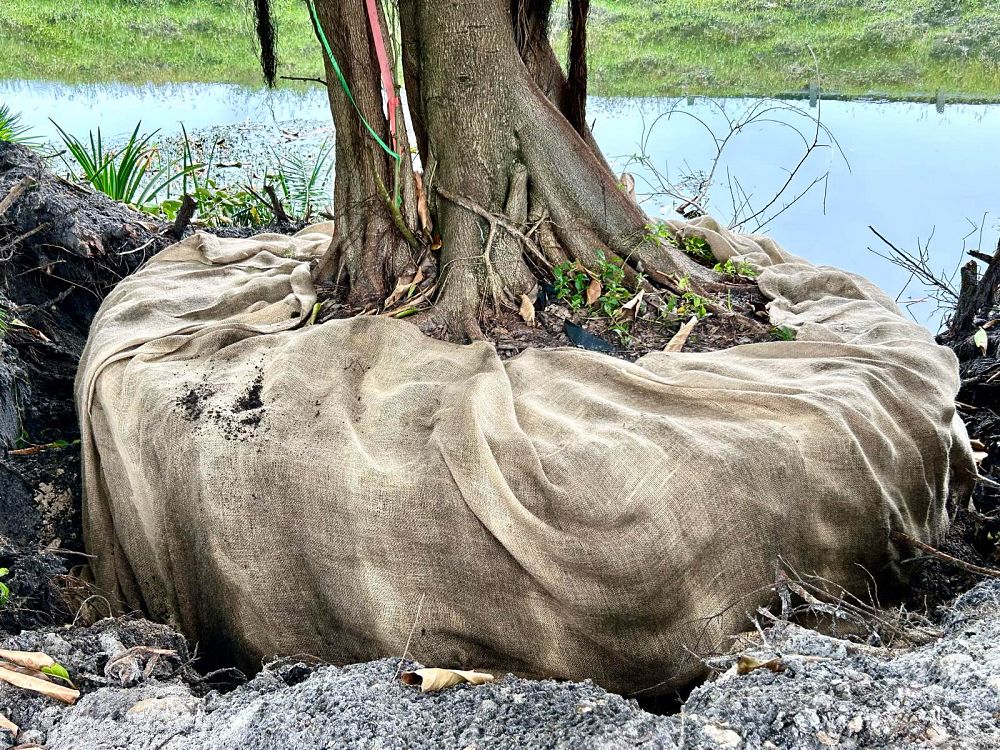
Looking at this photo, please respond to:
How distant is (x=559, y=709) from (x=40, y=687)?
0.88m

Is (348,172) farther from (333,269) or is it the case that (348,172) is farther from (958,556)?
(958,556)

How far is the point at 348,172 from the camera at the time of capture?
102 inches

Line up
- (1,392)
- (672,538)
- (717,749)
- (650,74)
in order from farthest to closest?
1. (650,74)
2. (1,392)
3. (672,538)
4. (717,749)

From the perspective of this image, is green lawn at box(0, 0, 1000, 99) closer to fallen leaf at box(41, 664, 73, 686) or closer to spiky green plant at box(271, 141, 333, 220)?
spiky green plant at box(271, 141, 333, 220)

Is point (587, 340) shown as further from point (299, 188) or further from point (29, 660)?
point (299, 188)

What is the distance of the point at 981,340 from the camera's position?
270 cm

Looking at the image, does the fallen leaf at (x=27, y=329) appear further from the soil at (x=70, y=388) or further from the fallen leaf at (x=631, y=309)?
the fallen leaf at (x=631, y=309)

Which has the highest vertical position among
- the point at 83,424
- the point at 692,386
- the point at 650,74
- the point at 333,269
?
the point at 650,74

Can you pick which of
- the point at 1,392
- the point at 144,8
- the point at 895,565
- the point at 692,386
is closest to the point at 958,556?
the point at 895,565

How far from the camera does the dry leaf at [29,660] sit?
57.6 inches

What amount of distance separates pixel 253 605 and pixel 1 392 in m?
1.02

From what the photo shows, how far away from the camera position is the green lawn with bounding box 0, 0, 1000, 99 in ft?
18.2

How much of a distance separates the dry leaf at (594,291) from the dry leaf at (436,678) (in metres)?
1.23

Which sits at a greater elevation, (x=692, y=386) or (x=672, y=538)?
(x=692, y=386)
